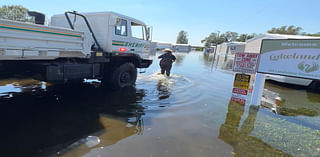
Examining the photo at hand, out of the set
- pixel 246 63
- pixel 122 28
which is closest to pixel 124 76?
pixel 122 28

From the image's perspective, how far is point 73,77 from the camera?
510 cm

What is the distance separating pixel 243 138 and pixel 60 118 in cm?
370

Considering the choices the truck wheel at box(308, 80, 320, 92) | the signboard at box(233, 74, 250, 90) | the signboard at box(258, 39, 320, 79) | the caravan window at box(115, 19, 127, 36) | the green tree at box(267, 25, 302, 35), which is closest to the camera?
the signboard at box(258, 39, 320, 79)

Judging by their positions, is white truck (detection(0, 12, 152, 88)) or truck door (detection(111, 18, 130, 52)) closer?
white truck (detection(0, 12, 152, 88))

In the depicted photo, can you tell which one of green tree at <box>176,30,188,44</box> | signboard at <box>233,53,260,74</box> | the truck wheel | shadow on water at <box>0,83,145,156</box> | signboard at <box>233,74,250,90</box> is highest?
green tree at <box>176,30,188,44</box>

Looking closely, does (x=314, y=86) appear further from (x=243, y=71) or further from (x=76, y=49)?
(x=76, y=49)

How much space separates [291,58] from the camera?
4770 millimetres

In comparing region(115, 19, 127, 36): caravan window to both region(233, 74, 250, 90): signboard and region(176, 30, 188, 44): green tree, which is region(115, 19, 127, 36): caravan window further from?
region(176, 30, 188, 44): green tree

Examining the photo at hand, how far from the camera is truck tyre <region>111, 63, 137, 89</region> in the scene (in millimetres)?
6420

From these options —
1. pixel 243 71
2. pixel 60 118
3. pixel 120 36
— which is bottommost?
pixel 60 118

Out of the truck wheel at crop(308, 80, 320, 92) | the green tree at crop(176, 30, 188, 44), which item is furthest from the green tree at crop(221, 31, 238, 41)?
the truck wheel at crop(308, 80, 320, 92)

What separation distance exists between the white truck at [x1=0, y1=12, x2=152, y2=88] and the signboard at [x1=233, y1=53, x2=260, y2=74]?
3.45 m

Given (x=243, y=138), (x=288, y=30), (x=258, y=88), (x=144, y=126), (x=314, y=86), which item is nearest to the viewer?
(x=243, y=138)

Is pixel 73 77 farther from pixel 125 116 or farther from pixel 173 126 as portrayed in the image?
pixel 173 126
